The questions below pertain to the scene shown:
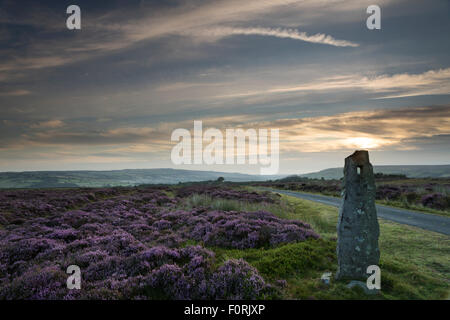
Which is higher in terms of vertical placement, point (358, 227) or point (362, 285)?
point (358, 227)

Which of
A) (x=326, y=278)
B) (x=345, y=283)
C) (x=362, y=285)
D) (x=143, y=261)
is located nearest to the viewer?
(x=362, y=285)

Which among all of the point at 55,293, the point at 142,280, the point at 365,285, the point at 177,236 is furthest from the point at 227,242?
the point at 55,293

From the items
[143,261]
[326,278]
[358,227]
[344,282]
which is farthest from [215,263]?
[358,227]

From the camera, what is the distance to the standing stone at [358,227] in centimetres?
648

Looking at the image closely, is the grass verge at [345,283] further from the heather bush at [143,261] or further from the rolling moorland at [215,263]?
the heather bush at [143,261]

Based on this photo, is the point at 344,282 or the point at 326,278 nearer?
the point at 344,282

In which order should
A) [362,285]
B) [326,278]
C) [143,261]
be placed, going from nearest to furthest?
1. [362,285]
2. [326,278]
3. [143,261]

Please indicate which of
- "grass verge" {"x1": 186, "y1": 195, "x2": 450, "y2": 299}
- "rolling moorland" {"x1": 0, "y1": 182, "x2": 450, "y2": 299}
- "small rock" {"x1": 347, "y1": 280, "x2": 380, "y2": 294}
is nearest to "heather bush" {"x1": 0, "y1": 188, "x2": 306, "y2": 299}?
"rolling moorland" {"x1": 0, "y1": 182, "x2": 450, "y2": 299}

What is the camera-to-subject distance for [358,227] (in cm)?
649

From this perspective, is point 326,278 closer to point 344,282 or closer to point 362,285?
point 344,282

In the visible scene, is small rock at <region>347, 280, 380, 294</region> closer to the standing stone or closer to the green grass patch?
the green grass patch

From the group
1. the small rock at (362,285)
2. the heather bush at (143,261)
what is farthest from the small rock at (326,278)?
the heather bush at (143,261)

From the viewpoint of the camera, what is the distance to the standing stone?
648cm
